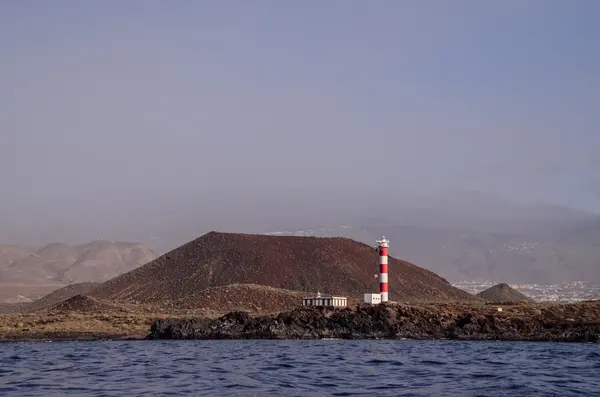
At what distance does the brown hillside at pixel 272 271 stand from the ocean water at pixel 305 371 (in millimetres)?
71411

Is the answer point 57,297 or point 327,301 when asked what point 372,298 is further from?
point 57,297

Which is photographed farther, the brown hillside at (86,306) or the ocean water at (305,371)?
the brown hillside at (86,306)

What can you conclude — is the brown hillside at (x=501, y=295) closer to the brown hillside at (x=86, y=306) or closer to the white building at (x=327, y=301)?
the white building at (x=327, y=301)

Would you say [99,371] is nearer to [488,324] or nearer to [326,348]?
[326,348]

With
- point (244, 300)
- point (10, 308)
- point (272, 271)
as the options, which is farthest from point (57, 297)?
point (244, 300)

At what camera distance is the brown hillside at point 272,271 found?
131 m

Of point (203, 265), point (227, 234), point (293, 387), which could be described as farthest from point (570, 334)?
point (227, 234)

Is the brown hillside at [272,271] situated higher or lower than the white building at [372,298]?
higher

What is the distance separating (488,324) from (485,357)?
22.7 meters

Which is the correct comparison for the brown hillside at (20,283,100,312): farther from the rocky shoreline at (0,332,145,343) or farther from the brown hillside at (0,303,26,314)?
the rocky shoreline at (0,332,145,343)

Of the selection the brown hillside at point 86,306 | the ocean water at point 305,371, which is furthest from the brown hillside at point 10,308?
the ocean water at point 305,371

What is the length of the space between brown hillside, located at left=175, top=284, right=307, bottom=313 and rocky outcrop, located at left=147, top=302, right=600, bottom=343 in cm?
2782

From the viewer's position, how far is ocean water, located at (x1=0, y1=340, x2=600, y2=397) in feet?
104

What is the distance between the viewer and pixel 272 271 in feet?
450
